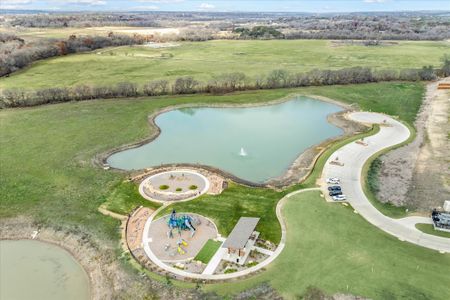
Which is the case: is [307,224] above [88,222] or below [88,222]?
above

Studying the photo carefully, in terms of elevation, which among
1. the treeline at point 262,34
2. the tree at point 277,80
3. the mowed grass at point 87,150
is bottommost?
the mowed grass at point 87,150

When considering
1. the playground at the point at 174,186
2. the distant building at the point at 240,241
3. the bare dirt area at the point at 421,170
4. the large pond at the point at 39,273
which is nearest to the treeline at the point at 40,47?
the playground at the point at 174,186

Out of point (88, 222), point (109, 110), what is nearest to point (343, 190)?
point (88, 222)

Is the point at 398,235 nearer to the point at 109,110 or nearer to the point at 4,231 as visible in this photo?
the point at 4,231

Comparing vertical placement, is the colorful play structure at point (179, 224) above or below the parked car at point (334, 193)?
below

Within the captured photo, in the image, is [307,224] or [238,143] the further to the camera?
[238,143]

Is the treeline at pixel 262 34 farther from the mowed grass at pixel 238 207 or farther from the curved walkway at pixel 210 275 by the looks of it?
the curved walkway at pixel 210 275
